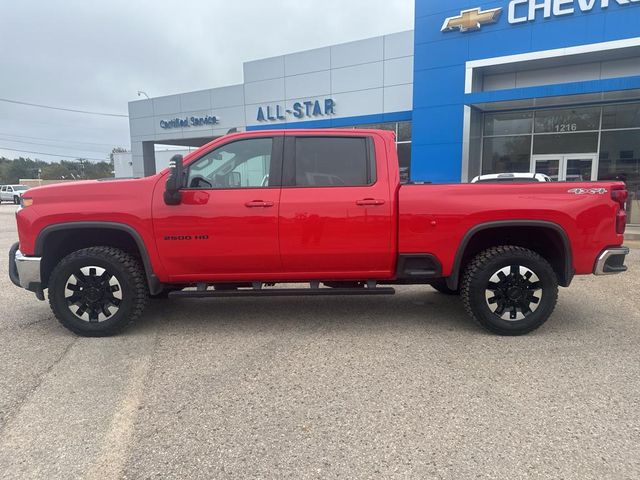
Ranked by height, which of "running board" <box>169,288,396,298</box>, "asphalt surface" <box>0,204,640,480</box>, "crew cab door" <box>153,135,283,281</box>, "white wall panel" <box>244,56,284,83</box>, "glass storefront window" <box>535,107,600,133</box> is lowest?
"asphalt surface" <box>0,204,640,480</box>

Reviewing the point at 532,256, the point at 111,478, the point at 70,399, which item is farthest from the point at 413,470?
the point at 532,256

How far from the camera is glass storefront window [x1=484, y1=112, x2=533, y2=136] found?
16906 millimetres

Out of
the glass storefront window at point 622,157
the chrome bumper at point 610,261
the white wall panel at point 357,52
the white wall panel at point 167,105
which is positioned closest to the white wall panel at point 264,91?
the white wall panel at point 357,52

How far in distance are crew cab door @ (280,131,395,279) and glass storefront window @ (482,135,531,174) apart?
14661 mm

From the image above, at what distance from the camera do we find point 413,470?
242 cm

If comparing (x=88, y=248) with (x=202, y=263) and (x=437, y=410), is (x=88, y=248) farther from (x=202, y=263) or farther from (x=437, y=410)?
(x=437, y=410)

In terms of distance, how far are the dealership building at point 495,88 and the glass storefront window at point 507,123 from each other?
38 mm

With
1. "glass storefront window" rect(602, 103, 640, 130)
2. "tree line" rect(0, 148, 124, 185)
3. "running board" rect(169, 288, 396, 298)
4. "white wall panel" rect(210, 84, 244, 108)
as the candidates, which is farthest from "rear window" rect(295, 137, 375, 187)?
"tree line" rect(0, 148, 124, 185)

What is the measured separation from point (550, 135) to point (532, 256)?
47.5 feet

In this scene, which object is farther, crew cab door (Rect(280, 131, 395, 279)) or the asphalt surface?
crew cab door (Rect(280, 131, 395, 279))

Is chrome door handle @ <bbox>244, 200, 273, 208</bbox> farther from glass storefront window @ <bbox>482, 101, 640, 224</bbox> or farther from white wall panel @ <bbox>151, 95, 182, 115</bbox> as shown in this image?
white wall panel @ <bbox>151, 95, 182, 115</bbox>

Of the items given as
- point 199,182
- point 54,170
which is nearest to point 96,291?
point 199,182

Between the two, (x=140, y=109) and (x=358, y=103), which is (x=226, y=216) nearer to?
(x=358, y=103)

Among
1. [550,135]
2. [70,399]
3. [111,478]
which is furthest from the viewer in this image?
[550,135]
